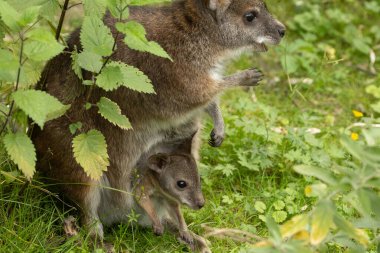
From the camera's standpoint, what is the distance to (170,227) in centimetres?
526

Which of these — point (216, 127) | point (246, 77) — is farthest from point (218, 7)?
point (216, 127)

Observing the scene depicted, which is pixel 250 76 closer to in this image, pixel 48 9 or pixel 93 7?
pixel 93 7

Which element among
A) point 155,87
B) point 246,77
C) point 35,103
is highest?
point 35,103

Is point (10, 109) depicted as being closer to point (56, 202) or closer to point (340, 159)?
point (56, 202)

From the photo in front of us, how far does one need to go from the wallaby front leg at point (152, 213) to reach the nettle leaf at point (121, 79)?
3.20ft

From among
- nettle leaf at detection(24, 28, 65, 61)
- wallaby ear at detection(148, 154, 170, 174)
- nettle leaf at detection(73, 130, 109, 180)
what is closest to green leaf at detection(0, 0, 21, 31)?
nettle leaf at detection(24, 28, 65, 61)

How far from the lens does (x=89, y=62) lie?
14.1ft

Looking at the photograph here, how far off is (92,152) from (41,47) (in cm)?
81

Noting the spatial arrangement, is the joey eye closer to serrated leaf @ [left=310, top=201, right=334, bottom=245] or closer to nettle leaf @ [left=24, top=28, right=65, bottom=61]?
nettle leaf @ [left=24, top=28, right=65, bottom=61]

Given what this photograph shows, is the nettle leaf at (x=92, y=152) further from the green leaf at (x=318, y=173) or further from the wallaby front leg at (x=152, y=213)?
the green leaf at (x=318, y=173)

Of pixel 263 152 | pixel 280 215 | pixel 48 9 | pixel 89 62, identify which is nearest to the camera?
pixel 89 62

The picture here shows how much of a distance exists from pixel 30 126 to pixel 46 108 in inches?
36.8

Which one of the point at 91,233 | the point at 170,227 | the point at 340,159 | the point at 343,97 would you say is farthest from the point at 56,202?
the point at 343,97

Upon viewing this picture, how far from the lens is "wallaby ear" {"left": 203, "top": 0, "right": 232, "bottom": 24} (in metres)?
5.05
